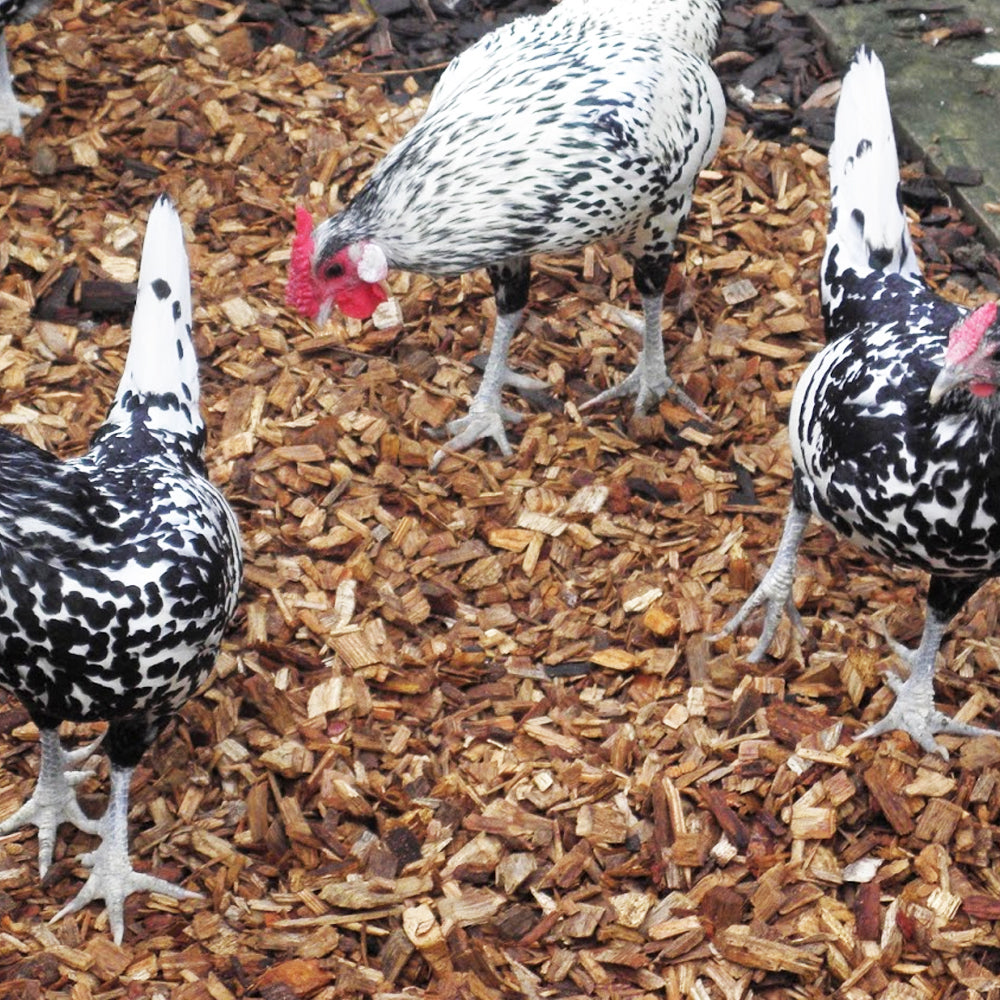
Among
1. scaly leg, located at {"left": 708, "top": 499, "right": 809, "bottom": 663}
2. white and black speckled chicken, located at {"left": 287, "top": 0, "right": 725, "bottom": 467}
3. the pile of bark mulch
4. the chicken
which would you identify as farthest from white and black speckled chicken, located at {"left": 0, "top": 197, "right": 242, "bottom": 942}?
the chicken

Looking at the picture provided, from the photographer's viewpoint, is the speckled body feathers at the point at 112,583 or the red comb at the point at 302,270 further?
the red comb at the point at 302,270

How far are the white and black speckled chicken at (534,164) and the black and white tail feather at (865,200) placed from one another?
0.51 metres

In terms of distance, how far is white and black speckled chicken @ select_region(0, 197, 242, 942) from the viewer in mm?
2779

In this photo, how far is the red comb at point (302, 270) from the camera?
395cm

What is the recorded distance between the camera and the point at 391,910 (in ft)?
10.6

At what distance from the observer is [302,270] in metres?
3.96

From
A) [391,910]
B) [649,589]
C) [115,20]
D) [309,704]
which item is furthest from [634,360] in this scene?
[115,20]

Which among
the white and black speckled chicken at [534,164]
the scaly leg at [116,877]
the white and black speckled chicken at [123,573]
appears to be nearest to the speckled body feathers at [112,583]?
the white and black speckled chicken at [123,573]

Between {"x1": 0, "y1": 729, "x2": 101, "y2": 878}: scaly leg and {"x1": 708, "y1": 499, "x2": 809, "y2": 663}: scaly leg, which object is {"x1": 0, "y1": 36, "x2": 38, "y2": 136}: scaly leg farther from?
{"x1": 708, "y1": 499, "x2": 809, "y2": 663}: scaly leg

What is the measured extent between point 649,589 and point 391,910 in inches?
48.7

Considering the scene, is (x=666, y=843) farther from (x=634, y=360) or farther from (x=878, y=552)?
(x=634, y=360)

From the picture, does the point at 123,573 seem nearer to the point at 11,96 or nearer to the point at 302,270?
the point at 302,270

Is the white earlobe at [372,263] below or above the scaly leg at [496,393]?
above

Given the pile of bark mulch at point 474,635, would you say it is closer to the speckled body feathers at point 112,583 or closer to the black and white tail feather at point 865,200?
the speckled body feathers at point 112,583
